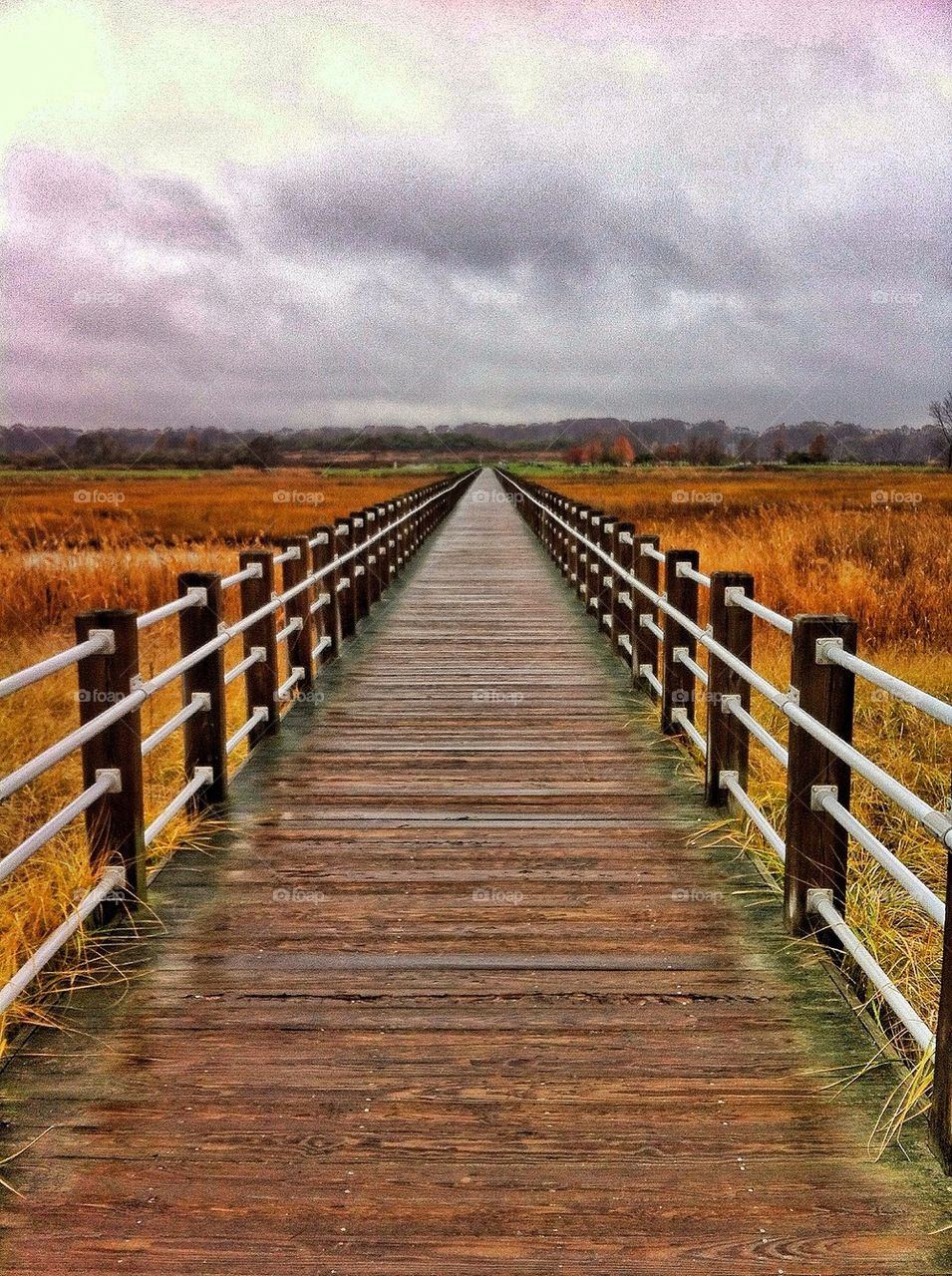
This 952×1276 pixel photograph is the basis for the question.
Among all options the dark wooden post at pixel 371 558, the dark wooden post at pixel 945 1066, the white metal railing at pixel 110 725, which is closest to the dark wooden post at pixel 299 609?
the white metal railing at pixel 110 725

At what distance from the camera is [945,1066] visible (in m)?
2.73

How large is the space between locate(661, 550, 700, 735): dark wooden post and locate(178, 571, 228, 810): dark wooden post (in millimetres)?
2637

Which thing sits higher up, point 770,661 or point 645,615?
point 645,615

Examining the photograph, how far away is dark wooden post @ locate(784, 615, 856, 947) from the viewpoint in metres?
Answer: 3.91

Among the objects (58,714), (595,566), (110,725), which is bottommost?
(58,714)

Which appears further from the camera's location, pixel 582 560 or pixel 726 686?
A: pixel 582 560

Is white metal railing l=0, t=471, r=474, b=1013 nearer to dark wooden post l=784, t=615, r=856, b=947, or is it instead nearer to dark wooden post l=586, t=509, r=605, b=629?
dark wooden post l=784, t=615, r=856, b=947

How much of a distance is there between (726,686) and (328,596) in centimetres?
472

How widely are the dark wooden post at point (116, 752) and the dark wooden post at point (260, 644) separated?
2.39 meters

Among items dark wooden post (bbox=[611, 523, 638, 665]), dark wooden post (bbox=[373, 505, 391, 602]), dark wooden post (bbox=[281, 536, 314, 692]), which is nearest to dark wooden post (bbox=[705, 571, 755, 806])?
dark wooden post (bbox=[281, 536, 314, 692])

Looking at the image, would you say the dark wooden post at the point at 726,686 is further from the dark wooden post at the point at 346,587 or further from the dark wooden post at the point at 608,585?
the dark wooden post at the point at 346,587

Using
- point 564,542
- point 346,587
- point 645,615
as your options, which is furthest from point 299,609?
point 564,542

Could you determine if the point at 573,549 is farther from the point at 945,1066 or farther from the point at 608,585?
the point at 945,1066

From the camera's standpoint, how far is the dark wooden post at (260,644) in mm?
6777
